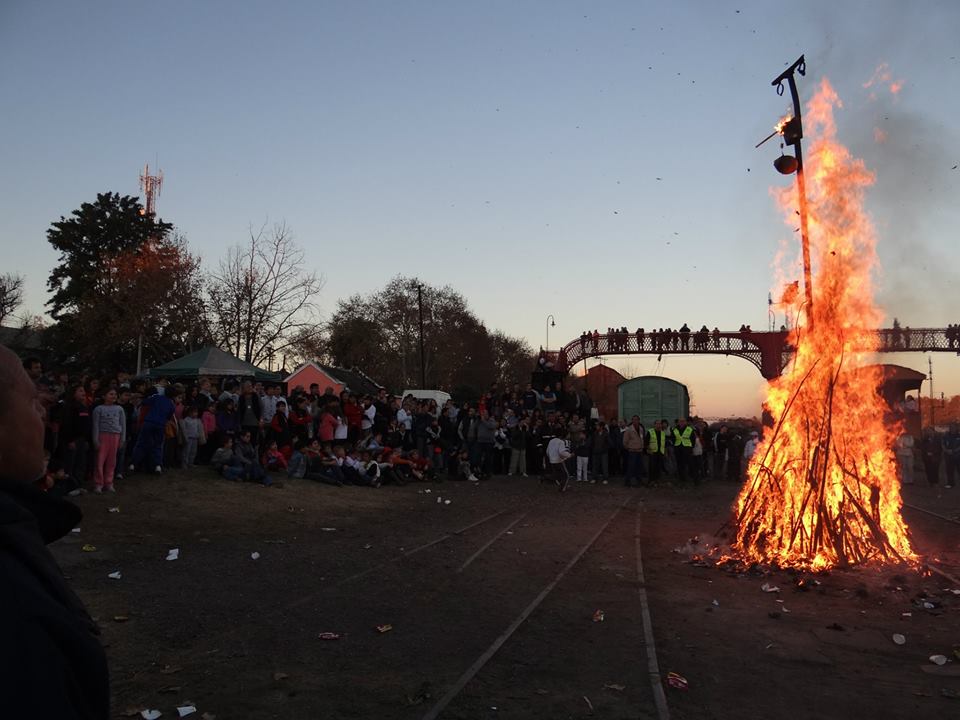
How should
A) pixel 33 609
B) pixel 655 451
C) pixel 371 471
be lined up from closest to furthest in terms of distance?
pixel 33 609 < pixel 371 471 < pixel 655 451

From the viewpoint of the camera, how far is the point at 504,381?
7462cm

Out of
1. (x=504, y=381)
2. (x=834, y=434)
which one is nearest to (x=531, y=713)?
(x=834, y=434)

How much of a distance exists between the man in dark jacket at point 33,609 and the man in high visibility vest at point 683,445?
22.3 metres

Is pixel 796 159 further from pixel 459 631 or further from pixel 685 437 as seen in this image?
pixel 685 437

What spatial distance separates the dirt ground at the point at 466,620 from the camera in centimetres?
532

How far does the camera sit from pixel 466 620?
24.1 ft

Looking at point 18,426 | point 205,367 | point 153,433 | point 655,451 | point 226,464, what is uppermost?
point 205,367

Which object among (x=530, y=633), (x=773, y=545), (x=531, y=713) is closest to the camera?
(x=531, y=713)

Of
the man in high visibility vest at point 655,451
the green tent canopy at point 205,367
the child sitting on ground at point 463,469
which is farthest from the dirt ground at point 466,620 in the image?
the green tent canopy at point 205,367

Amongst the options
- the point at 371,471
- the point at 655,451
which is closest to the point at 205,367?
the point at 371,471

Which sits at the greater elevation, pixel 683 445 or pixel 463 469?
pixel 683 445

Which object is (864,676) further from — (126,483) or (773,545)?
(126,483)

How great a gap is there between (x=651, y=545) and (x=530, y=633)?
18.9 ft

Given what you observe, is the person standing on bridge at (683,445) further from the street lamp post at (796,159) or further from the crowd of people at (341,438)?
the street lamp post at (796,159)
